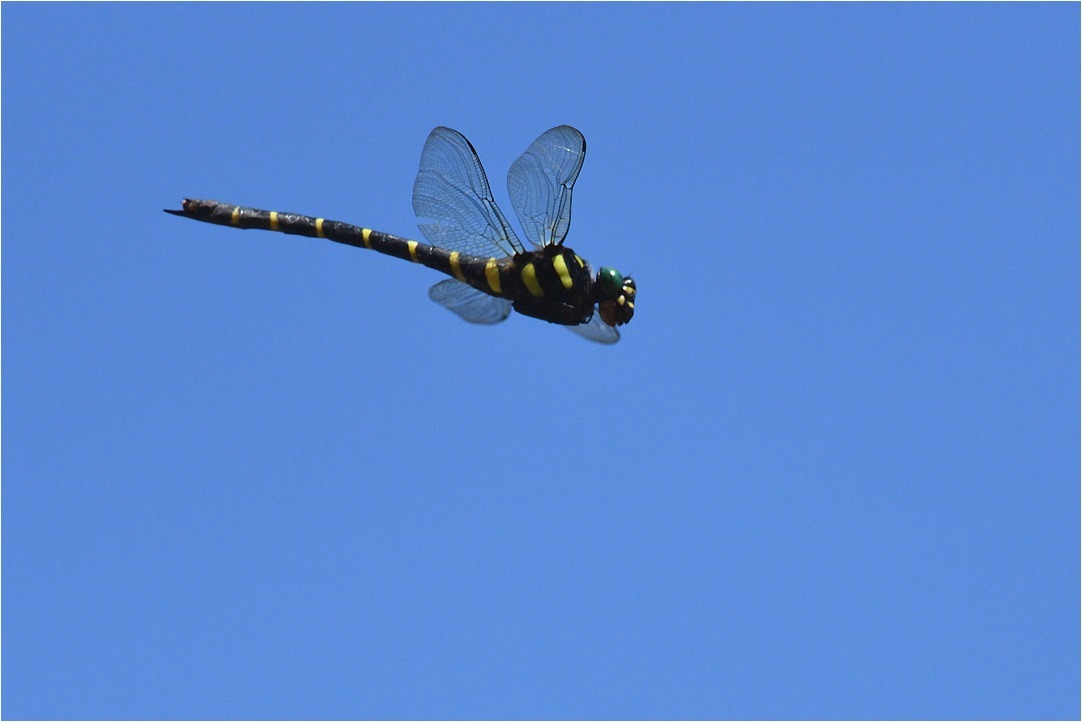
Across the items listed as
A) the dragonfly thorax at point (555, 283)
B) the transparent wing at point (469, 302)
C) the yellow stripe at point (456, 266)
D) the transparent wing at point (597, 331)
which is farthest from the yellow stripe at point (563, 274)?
the yellow stripe at point (456, 266)

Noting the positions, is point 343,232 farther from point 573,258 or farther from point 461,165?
point 573,258

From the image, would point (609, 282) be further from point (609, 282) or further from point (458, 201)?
point (458, 201)

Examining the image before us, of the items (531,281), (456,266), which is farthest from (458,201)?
(531,281)

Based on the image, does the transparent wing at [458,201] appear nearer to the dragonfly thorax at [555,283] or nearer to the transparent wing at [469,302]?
the dragonfly thorax at [555,283]

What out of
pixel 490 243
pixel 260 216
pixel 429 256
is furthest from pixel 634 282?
pixel 260 216

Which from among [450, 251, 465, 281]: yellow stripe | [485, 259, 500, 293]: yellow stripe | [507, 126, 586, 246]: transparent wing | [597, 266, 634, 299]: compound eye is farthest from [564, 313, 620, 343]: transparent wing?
[450, 251, 465, 281]: yellow stripe
